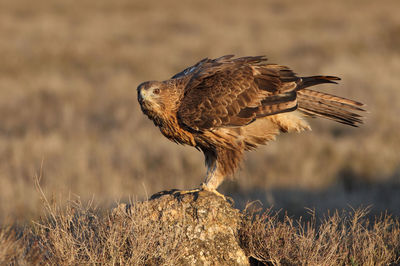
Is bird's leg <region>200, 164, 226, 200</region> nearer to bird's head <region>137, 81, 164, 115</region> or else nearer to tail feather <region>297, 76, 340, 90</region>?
bird's head <region>137, 81, 164, 115</region>

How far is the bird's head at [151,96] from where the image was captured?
16.0 feet

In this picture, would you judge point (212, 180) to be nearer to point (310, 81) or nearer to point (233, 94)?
point (233, 94)

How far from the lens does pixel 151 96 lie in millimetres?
4902

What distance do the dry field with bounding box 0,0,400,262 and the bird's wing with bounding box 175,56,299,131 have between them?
2.75 feet

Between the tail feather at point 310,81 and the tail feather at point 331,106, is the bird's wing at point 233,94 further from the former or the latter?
the tail feather at point 331,106

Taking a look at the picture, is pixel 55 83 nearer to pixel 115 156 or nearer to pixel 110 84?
pixel 110 84

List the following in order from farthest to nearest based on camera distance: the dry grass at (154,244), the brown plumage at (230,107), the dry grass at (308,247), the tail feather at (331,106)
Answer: the tail feather at (331,106) → the brown plumage at (230,107) → the dry grass at (308,247) → the dry grass at (154,244)

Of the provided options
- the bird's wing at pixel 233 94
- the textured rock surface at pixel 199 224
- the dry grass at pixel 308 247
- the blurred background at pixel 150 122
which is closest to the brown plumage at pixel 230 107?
the bird's wing at pixel 233 94

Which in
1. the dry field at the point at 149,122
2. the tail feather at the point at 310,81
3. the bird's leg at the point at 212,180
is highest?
the tail feather at the point at 310,81

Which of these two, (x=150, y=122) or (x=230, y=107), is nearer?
(x=230, y=107)

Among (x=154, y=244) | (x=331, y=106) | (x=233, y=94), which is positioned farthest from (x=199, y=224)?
(x=331, y=106)

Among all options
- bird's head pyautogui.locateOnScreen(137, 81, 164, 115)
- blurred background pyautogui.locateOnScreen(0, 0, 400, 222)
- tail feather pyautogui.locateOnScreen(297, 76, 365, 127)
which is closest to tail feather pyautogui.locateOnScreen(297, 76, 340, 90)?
tail feather pyautogui.locateOnScreen(297, 76, 365, 127)

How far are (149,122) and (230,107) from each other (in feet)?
26.0

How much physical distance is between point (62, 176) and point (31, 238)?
434 centimetres
